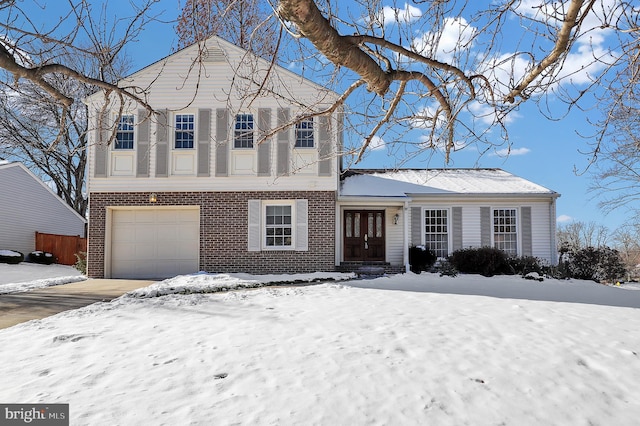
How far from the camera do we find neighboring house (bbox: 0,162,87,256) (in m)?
21.9

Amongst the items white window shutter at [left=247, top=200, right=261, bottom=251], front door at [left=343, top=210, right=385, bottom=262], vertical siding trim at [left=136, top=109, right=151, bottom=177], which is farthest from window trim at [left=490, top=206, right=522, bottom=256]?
vertical siding trim at [left=136, top=109, right=151, bottom=177]

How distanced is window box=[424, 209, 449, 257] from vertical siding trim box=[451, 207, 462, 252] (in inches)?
8.0

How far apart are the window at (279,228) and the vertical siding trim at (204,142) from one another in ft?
7.92

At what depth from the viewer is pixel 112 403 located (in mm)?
3416

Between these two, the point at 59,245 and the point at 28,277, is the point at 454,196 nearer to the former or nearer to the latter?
the point at 28,277

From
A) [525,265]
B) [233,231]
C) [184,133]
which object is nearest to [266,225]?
[233,231]

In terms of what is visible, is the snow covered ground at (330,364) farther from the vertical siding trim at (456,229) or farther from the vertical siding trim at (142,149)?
the vertical siding trim at (456,229)

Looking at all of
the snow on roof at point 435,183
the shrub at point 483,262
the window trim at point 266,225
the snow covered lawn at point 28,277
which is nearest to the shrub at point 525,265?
the shrub at point 483,262

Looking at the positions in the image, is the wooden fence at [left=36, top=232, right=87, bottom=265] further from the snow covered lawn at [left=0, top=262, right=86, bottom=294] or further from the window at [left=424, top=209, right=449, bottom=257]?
the window at [left=424, top=209, right=449, bottom=257]

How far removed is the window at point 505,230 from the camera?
1598cm

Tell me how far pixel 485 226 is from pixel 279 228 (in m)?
7.34

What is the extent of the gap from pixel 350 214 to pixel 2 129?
21067 millimetres

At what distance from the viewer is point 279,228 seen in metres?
14.2

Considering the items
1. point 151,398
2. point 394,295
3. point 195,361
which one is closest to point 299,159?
point 394,295
